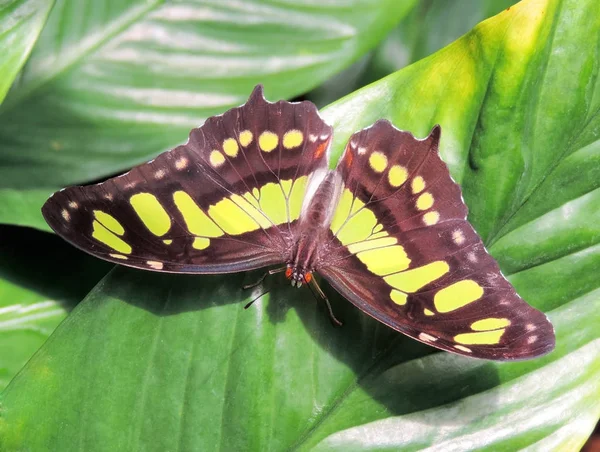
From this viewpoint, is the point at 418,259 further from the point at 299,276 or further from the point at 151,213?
the point at 151,213

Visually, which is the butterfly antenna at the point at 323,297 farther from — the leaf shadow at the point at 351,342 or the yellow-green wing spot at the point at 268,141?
the yellow-green wing spot at the point at 268,141

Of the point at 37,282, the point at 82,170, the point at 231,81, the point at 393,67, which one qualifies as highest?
the point at 393,67

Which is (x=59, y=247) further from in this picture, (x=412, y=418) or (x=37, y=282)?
(x=412, y=418)

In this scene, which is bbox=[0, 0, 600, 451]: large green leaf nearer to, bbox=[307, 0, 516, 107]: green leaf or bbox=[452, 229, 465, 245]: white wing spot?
bbox=[452, 229, 465, 245]: white wing spot

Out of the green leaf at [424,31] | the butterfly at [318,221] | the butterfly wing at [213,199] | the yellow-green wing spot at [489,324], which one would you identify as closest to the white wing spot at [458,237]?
the butterfly at [318,221]

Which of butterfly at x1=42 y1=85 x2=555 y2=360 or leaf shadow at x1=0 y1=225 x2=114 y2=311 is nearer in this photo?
butterfly at x1=42 y1=85 x2=555 y2=360

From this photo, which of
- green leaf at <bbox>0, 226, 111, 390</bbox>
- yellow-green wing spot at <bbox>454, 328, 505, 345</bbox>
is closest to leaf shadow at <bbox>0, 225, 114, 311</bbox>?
green leaf at <bbox>0, 226, 111, 390</bbox>

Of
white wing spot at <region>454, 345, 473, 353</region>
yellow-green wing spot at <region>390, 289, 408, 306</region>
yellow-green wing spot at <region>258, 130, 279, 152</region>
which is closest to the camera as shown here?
white wing spot at <region>454, 345, 473, 353</region>

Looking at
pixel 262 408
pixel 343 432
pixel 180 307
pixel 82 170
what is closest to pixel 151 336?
pixel 180 307

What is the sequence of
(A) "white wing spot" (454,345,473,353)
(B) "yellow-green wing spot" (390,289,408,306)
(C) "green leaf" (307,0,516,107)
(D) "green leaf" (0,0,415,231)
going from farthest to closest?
(C) "green leaf" (307,0,516,107) → (D) "green leaf" (0,0,415,231) → (B) "yellow-green wing spot" (390,289,408,306) → (A) "white wing spot" (454,345,473,353)
